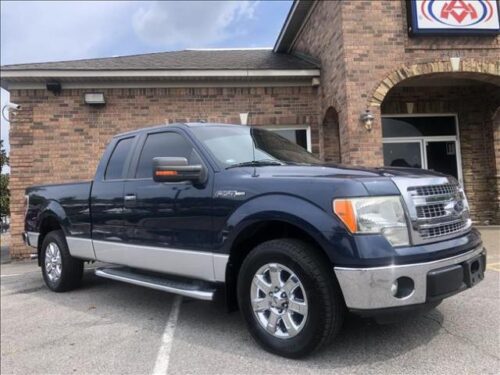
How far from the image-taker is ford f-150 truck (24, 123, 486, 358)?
9.71 feet

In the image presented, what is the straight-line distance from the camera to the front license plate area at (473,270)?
320cm

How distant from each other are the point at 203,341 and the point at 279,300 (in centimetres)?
90

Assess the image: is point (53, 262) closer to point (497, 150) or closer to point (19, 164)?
point (19, 164)

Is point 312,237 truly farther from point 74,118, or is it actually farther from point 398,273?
point 74,118

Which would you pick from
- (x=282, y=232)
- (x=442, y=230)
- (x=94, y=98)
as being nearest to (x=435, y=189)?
(x=442, y=230)

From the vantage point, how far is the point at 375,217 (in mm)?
2984

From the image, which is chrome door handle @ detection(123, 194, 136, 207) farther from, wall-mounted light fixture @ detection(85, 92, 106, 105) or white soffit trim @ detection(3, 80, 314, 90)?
white soffit trim @ detection(3, 80, 314, 90)

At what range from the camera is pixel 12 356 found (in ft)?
12.7

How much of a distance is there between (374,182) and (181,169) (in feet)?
5.10

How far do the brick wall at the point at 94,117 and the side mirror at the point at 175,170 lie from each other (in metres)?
6.68

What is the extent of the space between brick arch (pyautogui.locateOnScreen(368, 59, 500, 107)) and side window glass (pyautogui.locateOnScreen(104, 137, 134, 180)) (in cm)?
540

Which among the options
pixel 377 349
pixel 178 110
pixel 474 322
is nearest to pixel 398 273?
pixel 377 349

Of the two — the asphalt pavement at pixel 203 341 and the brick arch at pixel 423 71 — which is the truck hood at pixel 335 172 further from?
the brick arch at pixel 423 71

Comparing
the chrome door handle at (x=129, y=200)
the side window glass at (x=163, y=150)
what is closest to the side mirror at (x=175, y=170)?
the side window glass at (x=163, y=150)
